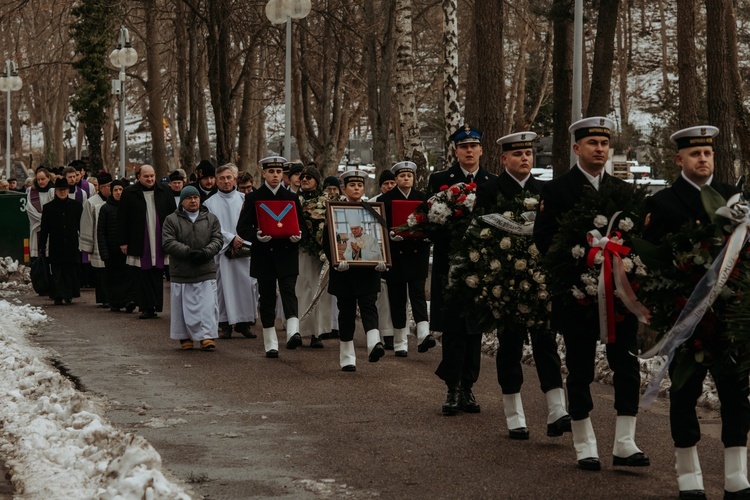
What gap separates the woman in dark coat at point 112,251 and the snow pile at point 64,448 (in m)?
8.41

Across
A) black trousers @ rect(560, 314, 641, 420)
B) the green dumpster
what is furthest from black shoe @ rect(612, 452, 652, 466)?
the green dumpster

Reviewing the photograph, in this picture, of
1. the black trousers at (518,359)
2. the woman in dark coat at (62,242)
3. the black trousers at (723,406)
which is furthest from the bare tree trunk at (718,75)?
the black trousers at (723,406)

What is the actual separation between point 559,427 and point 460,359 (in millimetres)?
1468

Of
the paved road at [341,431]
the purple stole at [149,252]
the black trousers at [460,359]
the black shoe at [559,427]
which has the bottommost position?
the paved road at [341,431]

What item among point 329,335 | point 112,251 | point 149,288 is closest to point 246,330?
point 329,335

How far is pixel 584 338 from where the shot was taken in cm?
862

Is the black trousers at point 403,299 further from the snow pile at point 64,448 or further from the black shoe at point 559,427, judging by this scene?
the black shoe at point 559,427

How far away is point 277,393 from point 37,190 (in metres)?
13.1

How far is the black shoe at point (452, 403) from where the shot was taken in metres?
10.5

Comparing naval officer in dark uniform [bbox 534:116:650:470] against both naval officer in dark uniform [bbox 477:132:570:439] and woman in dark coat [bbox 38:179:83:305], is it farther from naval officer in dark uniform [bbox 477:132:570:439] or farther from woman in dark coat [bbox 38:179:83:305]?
woman in dark coat [bbox 38:179:83:305]

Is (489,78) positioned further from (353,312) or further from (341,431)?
(341,431)

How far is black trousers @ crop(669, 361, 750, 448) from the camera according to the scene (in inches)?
293

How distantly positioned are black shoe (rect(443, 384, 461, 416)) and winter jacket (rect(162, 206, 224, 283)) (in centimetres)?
546

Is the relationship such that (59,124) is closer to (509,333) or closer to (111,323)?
(111,323)
